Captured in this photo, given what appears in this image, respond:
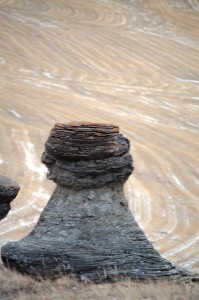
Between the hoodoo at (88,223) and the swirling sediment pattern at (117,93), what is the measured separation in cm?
644

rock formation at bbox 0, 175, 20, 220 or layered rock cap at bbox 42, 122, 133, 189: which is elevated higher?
layered rock cap at bbox 42, 122, 133, 189

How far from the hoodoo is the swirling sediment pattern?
21.1ft

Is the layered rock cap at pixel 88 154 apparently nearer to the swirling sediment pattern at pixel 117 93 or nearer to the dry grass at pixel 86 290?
the dry grass at pixel 86 290

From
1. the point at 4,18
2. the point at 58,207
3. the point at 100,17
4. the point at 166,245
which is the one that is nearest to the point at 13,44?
the point at 4,18

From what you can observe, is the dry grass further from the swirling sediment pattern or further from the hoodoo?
the swirling sediment pattern

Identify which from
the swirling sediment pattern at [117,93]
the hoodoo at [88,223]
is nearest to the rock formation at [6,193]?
the hoodoo at [88,223]

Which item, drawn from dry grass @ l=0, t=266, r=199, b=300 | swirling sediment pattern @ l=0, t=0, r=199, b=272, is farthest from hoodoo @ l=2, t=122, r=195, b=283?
swirling sediment pattern @ l=0, t=0, r=199, b=272

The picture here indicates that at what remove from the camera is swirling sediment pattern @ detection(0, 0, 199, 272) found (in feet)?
83.6

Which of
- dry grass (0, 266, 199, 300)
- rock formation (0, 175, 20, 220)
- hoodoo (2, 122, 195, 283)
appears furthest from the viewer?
rock formation (0, 175, 20, 220)

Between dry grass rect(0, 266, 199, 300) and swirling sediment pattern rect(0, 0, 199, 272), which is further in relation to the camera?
swirling sediment pattern rect(0, 0, 199, 272)

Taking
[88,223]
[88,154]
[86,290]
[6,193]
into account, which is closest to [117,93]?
[6,193]

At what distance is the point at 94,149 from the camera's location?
13.1m

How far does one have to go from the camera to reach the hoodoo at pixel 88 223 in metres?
12.5

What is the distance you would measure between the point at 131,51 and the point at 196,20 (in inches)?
389
